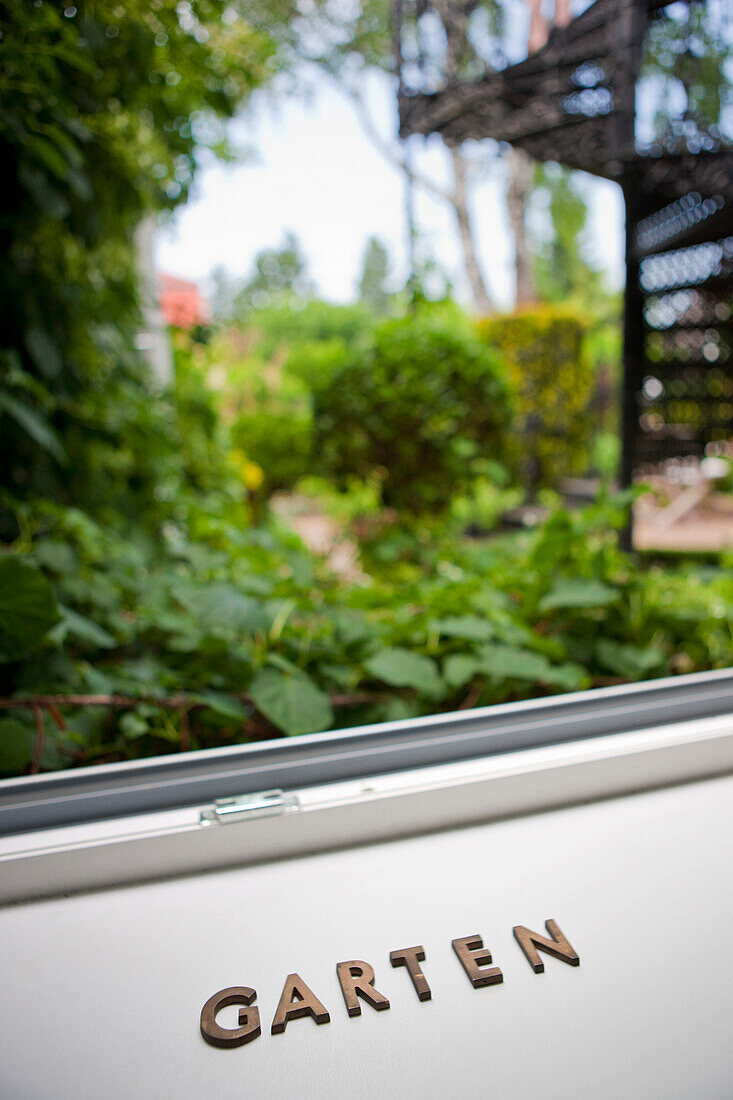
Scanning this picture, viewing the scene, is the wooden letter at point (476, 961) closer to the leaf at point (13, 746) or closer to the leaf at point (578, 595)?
the leaf at point (13, 746)

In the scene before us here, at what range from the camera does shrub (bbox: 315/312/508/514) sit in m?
2.65

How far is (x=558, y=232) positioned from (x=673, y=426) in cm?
191

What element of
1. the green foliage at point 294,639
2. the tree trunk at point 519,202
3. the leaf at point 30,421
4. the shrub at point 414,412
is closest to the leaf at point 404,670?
the green foliage at point 294,639

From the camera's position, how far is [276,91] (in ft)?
7.01

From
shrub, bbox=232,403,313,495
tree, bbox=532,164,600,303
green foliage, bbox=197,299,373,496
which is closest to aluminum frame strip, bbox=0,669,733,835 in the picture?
tree, bbox=532,164,600,303

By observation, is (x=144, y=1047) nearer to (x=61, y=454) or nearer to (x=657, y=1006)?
(x=657, y=1006)

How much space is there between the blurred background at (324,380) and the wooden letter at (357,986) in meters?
0.31

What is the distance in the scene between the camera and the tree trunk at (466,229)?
130 inches

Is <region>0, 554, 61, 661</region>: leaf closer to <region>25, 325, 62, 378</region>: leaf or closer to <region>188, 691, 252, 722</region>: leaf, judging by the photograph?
<region>188, 691, 252, 722</region>: leaf

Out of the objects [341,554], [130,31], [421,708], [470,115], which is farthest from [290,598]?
[470,115]

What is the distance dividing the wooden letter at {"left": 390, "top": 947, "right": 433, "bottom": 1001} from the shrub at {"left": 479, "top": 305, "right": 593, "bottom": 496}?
411cm

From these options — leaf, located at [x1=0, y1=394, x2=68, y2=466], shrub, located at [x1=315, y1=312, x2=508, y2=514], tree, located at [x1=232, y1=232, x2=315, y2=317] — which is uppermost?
tree, located at [x1=232, y1=232, x2=315, y2=317]

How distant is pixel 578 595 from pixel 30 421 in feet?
2.71

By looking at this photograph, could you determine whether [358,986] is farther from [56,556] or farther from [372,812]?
[56,556]
